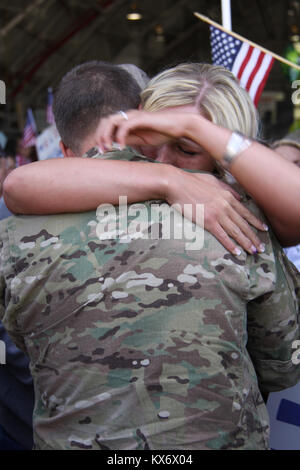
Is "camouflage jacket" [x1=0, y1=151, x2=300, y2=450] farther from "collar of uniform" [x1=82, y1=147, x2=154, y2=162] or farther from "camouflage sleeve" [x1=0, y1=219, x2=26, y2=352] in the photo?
"collar of uniform" [x1=82, y1=147, x2=154, y2=162]

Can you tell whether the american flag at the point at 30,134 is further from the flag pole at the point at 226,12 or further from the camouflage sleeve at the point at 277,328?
the camouflage sleeve at the point at 277,328

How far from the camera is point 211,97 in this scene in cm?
152

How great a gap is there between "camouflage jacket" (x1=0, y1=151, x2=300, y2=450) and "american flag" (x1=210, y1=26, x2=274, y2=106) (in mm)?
2363

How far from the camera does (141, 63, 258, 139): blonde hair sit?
1.51m

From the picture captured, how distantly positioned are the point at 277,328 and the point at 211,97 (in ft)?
2.38

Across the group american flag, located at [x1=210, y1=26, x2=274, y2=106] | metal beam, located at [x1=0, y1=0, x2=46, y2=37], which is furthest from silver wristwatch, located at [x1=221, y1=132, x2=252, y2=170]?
metal beam, located at [x1=0, y1=0, x2=46, y2=37]

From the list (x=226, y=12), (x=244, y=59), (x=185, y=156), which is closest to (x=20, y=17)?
(x=226, y=12)


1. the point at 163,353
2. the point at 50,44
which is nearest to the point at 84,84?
the point at 163,353

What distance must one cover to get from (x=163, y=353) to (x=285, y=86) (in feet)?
49.7

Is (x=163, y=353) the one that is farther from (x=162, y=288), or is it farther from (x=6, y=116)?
(x=6, y=116)

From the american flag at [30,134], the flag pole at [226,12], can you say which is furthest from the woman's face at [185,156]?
the american flag at [30,134]

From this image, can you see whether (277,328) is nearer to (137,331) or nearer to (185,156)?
(137,331)

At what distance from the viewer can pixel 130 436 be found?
4.29 ft

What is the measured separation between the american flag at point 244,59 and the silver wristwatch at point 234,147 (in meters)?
2.22
